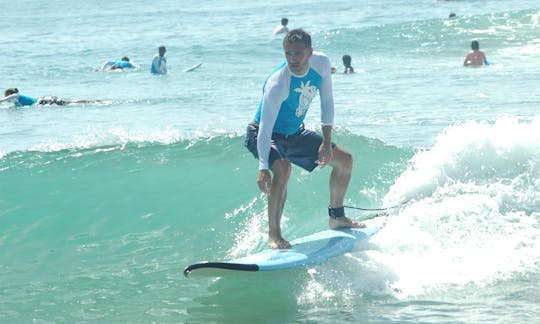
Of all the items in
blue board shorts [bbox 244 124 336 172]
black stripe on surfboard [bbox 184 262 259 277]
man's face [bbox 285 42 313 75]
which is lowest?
black stripe on surfboard [bbox 184 262 259 277]

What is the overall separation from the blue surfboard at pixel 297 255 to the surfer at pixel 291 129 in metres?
0.18

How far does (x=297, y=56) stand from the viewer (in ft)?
21.7

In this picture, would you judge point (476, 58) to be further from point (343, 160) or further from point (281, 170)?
point (281, 170)

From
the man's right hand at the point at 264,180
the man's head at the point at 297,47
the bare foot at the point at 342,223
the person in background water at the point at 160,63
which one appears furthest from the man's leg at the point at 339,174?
the person in background water at the point at 160,63

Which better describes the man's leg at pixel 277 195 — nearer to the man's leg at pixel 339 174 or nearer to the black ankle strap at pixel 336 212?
the man's leg at pixel 339 174

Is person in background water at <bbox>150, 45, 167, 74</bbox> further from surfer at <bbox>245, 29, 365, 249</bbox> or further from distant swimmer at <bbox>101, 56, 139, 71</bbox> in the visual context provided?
surfer at <bbox>245, 29, 365, 249</bbox>

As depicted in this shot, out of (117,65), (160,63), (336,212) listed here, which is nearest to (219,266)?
(336,212)

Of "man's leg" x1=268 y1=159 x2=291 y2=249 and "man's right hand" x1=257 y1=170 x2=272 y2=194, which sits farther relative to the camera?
"man's leg" x1=268 y1=159 x2=291 y2=249

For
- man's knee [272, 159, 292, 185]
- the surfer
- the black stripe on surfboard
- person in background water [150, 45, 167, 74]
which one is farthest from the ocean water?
person in background water [150, 45, 167, 74]

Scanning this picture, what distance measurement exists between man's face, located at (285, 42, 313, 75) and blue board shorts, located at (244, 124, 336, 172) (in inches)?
22.5

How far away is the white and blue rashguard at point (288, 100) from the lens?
22.0 feet

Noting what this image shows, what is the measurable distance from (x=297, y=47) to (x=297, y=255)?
1.57 meters

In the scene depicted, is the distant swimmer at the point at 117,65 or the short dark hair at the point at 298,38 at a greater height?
the short dark hair at the point at 298,38

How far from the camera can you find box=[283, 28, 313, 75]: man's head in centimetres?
658
